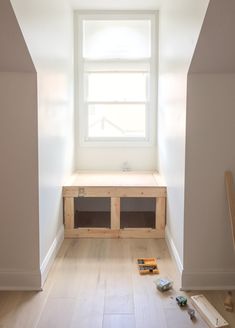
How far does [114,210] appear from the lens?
3.81 m

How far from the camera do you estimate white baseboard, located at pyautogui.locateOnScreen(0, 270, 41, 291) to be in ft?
8.84

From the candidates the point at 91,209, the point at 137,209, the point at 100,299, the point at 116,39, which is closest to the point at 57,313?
the point at 100,299

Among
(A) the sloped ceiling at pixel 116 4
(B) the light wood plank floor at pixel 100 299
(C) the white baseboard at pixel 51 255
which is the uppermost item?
(A) the sloped ceiling at pixel 116 4

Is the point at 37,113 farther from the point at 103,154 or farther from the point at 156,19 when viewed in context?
the point at 156,19

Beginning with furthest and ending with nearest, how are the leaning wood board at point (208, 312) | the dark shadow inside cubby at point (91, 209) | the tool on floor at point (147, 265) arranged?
the dark shadow inside cubby at point (91, 209), the tool on floor at point (147, 265), the leaning wood board at point (208, 312)

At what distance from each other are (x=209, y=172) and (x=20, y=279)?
1581 millimetres

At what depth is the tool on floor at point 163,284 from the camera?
2.66 m

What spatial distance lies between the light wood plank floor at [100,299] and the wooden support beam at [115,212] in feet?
1.58

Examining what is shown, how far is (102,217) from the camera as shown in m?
4.43

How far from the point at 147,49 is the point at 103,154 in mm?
1422

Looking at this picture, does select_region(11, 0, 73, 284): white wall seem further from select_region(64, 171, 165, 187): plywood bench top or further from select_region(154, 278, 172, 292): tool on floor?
select_region(154, 278, 172, 292): tool on floor

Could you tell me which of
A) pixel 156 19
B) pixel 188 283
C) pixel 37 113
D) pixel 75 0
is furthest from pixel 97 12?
pixel 188 283

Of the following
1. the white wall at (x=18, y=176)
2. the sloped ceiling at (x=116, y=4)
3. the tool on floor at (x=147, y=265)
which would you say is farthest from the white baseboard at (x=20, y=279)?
the sloped ceiling at (x=116, y=4)

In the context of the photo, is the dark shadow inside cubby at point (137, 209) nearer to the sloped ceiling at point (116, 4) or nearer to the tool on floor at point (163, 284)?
the tool on floor at point (163, 284)
